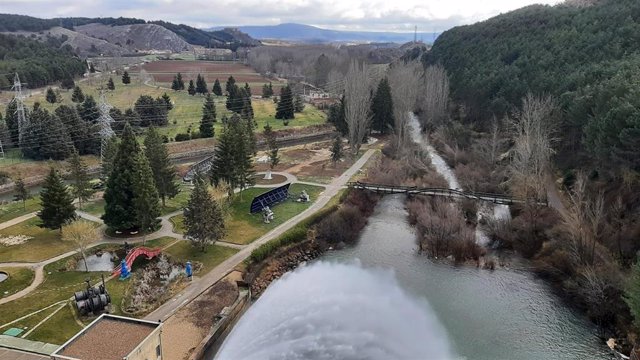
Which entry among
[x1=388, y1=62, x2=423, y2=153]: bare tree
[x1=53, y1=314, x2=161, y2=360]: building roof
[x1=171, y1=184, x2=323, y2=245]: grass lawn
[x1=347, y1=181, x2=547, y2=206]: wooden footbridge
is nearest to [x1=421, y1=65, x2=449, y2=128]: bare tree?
[x1=388, y1=62, x2=423, y2=153]: bare tree

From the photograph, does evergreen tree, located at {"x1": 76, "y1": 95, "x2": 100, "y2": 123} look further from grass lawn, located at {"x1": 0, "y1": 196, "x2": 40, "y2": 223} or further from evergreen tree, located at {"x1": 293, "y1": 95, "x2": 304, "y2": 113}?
evergreen tree, located at {"x1": 293, "y1": 95, "x2": 304, "y2": 113}

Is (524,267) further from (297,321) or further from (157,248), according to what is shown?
(157,248)

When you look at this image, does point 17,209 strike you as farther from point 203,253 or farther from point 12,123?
point 12,123

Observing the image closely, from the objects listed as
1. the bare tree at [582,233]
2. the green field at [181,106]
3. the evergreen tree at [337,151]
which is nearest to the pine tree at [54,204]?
the evergreen tree at [337,151]

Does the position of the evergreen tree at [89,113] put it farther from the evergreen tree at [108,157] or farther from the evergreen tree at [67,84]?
the evergreen tree at [67,84]

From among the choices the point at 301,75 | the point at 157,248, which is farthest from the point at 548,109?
the point at 301,75

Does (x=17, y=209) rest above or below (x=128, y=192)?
below

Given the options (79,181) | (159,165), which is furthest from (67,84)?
(159,165)
